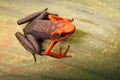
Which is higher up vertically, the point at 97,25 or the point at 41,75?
the point at 97,25

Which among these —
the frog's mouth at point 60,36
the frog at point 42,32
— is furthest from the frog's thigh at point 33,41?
the frog's mouth at point 60,36

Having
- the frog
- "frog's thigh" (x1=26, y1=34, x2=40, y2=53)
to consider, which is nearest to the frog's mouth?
the frog

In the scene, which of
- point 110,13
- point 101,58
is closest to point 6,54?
point 101,58

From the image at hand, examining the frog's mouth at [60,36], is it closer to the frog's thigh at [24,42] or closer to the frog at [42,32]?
the frog at [42,32]

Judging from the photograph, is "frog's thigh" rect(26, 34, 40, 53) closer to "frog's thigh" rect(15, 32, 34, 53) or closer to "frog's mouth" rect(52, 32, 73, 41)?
"frog's thigh" rect(15, 32, 34, 53)

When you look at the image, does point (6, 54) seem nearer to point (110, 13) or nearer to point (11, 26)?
point (11, 26)

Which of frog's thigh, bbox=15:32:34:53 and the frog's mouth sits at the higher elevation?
the frog's mouth

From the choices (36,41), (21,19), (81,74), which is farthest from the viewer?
(21,19)

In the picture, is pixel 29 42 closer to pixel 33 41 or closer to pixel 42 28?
pixel 33 41

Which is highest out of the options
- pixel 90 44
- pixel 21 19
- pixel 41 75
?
pixel 21 19
